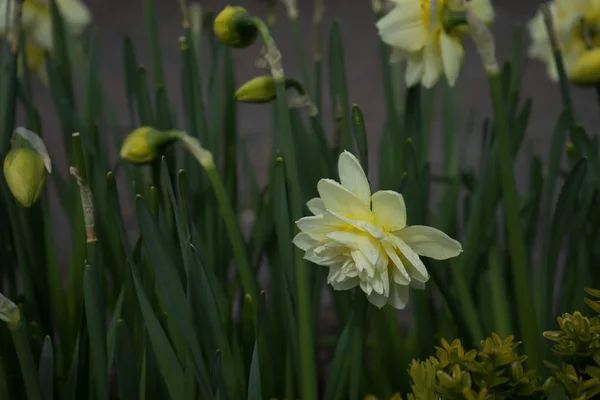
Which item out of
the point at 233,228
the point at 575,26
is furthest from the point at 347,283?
the point at 575,26

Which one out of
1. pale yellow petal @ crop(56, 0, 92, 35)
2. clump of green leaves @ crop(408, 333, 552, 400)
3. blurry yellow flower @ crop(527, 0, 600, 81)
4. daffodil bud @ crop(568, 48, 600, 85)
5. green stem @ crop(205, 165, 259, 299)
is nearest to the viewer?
clump of green leaves @ crop(408, 333, 552, 400)

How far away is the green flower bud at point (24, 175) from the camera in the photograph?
49 centimetres

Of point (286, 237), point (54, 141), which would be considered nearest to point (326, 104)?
point (54, 141)

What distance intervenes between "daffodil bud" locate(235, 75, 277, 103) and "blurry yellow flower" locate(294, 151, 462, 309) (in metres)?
0.13

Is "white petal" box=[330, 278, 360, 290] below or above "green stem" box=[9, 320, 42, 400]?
above

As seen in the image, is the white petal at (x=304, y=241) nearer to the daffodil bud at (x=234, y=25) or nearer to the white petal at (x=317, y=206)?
the white petal at (x=317, y=206)

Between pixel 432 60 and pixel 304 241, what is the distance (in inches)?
8.4

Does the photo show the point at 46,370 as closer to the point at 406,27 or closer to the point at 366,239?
the point at 366,239

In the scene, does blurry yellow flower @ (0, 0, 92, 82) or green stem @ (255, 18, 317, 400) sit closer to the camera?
green stem @ (255, 18, 317, 400)

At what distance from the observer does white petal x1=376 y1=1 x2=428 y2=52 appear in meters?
0.57

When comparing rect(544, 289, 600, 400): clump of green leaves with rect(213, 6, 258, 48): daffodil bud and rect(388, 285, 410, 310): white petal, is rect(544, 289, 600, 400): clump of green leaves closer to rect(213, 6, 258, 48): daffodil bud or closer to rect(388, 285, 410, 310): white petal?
rect(388, 285, 410, 310): white petal

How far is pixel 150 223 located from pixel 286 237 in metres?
0.13

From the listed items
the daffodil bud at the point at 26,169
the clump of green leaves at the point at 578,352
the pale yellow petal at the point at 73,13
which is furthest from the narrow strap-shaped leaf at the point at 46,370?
the pale yellow petal at the point at 73,13

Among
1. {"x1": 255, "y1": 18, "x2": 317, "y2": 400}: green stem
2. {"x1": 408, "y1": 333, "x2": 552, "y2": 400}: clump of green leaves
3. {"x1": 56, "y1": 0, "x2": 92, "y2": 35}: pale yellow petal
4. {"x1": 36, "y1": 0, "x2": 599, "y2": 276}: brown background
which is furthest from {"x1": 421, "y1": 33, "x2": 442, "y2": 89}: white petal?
{"x1": 36, "y1": 0, "x2": 599, "y2": 276}: brown background
